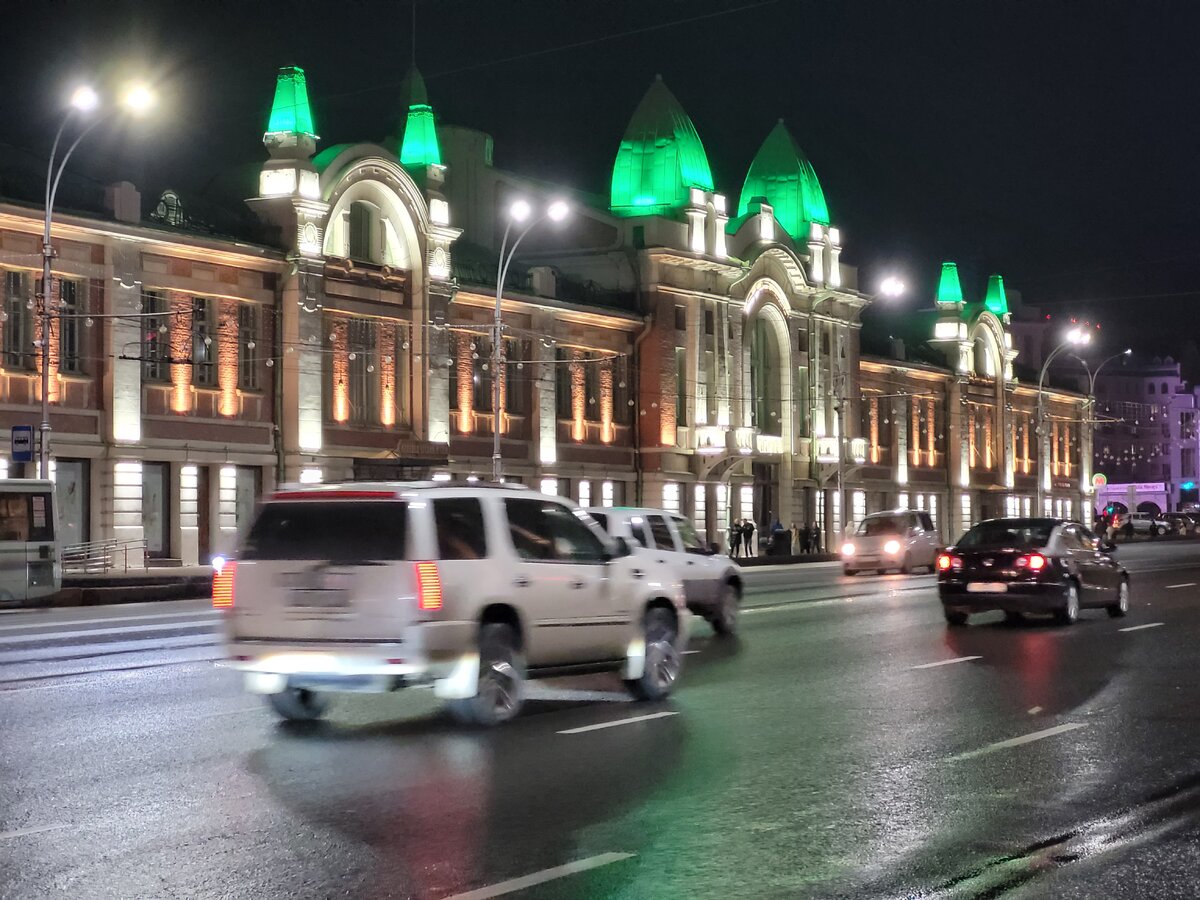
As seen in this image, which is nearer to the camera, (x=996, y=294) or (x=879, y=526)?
(x=879, y=526)

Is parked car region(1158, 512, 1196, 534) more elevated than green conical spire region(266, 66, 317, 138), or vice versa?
green conical spire region(266, 66, 317, 138)

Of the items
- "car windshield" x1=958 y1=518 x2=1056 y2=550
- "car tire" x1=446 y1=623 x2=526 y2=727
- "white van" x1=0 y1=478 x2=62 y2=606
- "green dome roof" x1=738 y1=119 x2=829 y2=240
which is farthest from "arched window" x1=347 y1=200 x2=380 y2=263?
"car tire" x1=446 y1=623 x2=526 y2=727

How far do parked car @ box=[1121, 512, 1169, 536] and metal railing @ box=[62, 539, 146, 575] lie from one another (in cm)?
6085

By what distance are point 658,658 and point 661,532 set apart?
25.5ft

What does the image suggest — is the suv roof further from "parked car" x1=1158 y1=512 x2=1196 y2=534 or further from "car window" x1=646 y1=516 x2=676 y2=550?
"parked car" x1=1158 y1=512 x2=1196 y2=534

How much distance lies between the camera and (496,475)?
45281 mm

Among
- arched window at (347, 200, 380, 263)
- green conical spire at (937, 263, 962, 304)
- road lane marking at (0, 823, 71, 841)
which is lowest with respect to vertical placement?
road lane marking at (0, 823, 71, 841)

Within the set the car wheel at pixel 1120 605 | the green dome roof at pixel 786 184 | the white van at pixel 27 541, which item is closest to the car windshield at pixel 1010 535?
the car wheel at pixel 1120 605

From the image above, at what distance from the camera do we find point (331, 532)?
1255 centimetres

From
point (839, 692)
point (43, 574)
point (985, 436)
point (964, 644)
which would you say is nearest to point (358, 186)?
point (43, 574)

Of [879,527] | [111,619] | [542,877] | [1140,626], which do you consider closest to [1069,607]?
[1140,626]

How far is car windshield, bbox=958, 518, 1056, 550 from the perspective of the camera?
74.5 ft

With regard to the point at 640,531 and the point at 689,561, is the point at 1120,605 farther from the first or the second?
the point at 640,531

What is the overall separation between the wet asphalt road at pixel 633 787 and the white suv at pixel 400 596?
42 centimetres
